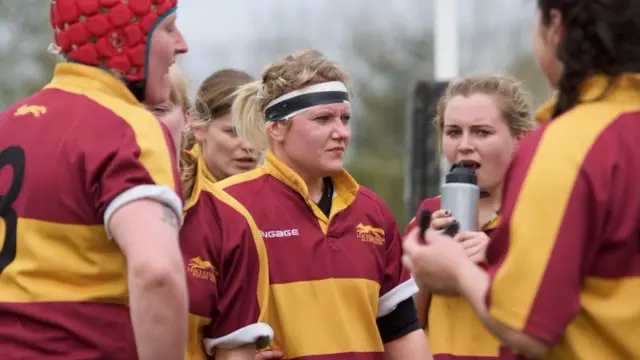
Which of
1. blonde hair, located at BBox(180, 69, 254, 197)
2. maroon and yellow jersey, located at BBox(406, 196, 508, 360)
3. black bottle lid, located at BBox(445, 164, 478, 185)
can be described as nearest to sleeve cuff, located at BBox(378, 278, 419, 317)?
maroon and yellow jersey, located at BBox(406, 196, 508, 360)

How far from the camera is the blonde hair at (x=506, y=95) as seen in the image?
5.27 m

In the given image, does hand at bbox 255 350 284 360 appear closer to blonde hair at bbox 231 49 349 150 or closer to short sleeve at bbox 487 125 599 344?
blonde hair at bbox 231 49 349 150

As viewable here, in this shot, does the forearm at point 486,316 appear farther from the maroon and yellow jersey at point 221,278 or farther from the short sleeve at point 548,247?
the maroon and yellow jersey at point 221,278

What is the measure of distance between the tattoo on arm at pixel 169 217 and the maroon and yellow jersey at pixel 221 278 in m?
0.92

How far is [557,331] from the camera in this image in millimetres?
3090

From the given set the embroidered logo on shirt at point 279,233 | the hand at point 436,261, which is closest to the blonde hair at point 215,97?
the embroidered logo on shirt at point 279,233

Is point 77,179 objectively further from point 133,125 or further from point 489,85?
point 489,85

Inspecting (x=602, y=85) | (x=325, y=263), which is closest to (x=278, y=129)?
(x=325, y=263)

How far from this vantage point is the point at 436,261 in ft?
11.1

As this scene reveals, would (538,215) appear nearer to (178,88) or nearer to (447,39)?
(178,88)

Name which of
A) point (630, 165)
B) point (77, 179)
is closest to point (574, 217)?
point (630, 165)

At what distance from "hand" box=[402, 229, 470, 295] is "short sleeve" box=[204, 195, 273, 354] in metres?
1.05

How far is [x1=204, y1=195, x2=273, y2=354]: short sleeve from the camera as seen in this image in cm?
436

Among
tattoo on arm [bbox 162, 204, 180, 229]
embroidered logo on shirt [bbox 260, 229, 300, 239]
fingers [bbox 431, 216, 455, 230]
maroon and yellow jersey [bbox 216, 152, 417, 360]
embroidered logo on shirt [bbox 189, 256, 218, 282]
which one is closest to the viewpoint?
tattoo on arm [bbox 162, 204, 180, 229]
